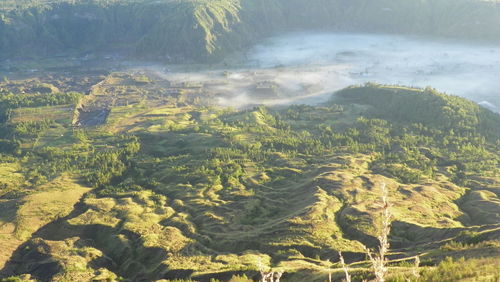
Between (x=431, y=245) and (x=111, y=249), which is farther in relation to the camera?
(x=111, y=249)

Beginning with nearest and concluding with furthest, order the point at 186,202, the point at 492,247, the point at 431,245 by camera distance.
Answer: the point at 492,247, the point at 431,245, the point at 186,202

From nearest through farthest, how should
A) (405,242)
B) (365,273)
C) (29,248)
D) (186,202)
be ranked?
(365,273)
(405,242)
(29,248)
(186,202)

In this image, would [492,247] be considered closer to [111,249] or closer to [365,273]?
[365,273]

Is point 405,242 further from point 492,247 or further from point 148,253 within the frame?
point 148,253

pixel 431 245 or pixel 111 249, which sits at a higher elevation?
pixel 431 245

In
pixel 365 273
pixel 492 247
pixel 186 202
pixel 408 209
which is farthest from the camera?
pixel 186 202

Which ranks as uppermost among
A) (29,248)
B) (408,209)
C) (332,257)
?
(408,209)

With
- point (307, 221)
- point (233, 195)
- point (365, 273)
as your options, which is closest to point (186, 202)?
point (233, 195)

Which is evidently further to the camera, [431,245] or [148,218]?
[148,218]

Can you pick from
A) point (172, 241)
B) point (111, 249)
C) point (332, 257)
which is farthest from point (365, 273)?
point (111, 249)
